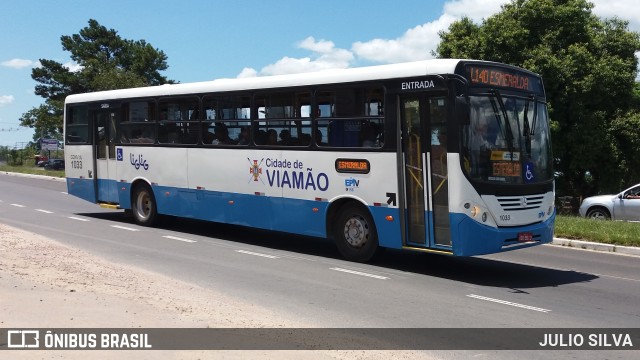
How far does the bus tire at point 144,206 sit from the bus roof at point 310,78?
2.26m

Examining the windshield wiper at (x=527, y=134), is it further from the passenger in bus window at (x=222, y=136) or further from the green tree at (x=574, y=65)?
the green tree at (x=574, y=65)

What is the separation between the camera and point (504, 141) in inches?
391

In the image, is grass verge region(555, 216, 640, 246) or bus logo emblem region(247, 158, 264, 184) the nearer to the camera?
bus logo emblem region(247, 158, 264, 184)

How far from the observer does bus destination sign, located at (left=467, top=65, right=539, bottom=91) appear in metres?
9.89

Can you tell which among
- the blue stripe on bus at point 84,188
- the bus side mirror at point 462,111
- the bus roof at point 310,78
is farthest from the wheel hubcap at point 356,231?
the blue stripe on bus at point 84,188

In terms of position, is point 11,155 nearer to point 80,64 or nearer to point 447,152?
point 80,64

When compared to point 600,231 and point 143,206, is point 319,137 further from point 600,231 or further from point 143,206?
A: point 600,231

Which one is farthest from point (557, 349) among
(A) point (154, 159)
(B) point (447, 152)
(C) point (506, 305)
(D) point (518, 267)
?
(A) point (154, 159)

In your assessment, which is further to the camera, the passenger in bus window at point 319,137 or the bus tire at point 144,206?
the bus tire at point 144,206

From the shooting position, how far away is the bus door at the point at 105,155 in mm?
16578

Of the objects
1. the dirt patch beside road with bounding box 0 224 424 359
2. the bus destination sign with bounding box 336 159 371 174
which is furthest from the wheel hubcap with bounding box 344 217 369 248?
the dirt patch beside road with bounding box 0 224 424 359

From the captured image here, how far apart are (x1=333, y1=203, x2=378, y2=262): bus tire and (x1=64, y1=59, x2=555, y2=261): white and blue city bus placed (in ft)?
0.06

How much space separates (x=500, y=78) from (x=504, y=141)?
40.5 inches

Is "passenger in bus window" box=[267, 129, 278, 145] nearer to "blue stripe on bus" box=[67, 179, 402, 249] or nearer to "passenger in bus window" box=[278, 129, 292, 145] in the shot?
"passenger in bus window" box=[278, 129, 292, 145]
